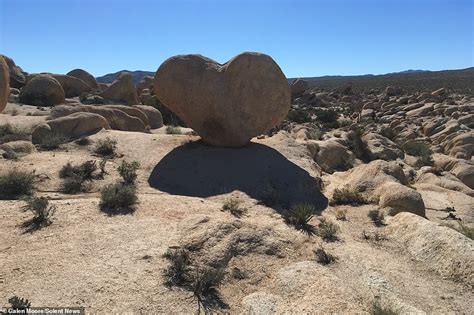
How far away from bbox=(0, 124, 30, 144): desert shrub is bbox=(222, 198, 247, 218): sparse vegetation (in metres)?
8.15

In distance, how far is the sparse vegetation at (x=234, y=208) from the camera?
9.54m

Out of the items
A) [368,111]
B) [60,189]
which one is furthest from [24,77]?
[368,111]

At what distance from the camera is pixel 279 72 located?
1373cm

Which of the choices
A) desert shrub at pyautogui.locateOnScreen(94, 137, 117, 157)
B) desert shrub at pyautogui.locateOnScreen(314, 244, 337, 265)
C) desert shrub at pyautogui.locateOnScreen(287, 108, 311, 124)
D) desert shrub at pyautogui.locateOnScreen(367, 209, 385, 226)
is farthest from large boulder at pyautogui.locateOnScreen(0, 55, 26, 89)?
desert shrub at pyautogui.locateOnScreen(314, 244, 337, 265)

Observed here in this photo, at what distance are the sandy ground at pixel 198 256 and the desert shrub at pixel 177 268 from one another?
136mm

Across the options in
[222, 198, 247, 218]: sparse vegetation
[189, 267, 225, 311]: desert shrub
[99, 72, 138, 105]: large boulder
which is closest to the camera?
[189, 267, 225, 311]: desert shrub

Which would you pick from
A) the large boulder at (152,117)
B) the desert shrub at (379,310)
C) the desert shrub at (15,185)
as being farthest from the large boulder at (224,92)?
the large boulder at (152,117)

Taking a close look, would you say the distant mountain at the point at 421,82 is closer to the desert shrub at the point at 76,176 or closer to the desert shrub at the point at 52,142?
the desert shrub at the point at 52,142

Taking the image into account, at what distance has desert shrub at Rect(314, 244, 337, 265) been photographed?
292 inches

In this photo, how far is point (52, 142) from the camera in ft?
42.1

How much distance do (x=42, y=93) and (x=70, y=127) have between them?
13.5m

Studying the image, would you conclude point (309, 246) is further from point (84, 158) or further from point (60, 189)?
point (84, 158)

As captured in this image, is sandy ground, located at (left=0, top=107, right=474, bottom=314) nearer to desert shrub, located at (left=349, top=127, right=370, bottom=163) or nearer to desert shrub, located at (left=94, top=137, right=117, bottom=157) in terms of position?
desert shrub, located at (left=94, top=137, right=117, bottom=157)

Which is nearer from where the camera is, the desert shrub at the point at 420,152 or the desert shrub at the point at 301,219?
the desert shrub at the point at 301,219
